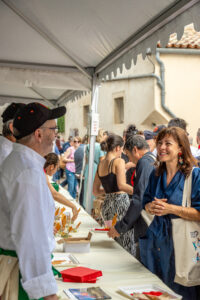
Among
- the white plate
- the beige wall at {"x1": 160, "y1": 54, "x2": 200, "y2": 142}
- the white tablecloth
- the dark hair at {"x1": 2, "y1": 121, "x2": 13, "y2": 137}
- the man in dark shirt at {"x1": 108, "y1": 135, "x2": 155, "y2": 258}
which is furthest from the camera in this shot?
the beige wall at {"x1": 160, "y1": 54, "x2": 200, "y2": 142}

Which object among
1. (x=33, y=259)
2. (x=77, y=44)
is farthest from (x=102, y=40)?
(x=33, y=259)

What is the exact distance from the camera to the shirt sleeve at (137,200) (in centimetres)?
306

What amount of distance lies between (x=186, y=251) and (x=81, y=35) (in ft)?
8.10

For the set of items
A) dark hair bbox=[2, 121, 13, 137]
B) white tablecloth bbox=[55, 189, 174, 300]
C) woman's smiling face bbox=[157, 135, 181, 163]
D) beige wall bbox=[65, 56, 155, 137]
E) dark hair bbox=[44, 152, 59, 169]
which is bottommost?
white tablecloth bbox=[55, 189, 174, 300]

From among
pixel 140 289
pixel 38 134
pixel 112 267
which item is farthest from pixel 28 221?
pixel 112 267

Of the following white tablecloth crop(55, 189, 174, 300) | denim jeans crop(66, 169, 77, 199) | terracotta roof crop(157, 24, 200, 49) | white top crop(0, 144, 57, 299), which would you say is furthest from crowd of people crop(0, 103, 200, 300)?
terracotta roof crop(157, 24, 200, 49)

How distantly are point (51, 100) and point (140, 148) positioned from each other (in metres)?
5.35

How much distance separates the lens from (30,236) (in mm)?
1532

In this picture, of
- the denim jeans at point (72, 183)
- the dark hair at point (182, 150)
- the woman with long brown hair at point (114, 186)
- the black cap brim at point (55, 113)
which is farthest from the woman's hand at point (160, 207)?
the denim jeans at point (72, 183)

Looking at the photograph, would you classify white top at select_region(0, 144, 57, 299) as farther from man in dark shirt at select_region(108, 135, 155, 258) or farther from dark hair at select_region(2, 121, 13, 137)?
dark hair at select_region(2, 121, 13, 137)

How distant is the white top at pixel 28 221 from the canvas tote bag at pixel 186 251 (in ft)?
3.94

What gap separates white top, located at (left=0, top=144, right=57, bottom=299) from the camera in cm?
153

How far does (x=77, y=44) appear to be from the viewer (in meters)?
4.54

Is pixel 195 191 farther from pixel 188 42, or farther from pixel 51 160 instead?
pixel 188 42
